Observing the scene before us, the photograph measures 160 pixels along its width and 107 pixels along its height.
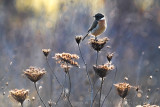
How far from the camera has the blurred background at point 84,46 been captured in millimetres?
3465

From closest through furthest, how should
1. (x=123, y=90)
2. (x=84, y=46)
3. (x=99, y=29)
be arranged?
(x=123, y=90)
(x=99, y=29)
(x=84, y=46)

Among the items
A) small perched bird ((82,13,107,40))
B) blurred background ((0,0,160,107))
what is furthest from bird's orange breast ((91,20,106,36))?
blurred background ((0,0,160,107))

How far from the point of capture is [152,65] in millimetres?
4234

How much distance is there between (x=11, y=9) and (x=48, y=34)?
9.85ft

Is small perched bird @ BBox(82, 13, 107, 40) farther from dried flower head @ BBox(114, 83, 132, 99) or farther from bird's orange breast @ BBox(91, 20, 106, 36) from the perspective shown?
dried flower head @ BBox(114, 83, 132, 99)

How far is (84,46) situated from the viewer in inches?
157

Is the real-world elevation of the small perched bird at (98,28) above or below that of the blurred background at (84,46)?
below

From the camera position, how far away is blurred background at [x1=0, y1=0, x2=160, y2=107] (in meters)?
3.46

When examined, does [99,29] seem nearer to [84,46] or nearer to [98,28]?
[98,28]

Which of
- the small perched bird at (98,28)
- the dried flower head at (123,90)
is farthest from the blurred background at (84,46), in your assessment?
the dried flower head at (123,90)

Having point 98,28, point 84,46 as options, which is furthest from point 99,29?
point 84,46

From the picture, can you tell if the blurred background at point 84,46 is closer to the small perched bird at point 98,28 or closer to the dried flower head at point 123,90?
the small perched bird at point 98,28

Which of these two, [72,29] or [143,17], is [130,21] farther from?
[72,29]

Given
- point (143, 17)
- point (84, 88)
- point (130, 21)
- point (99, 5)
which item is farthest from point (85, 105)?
point (143, 17)
